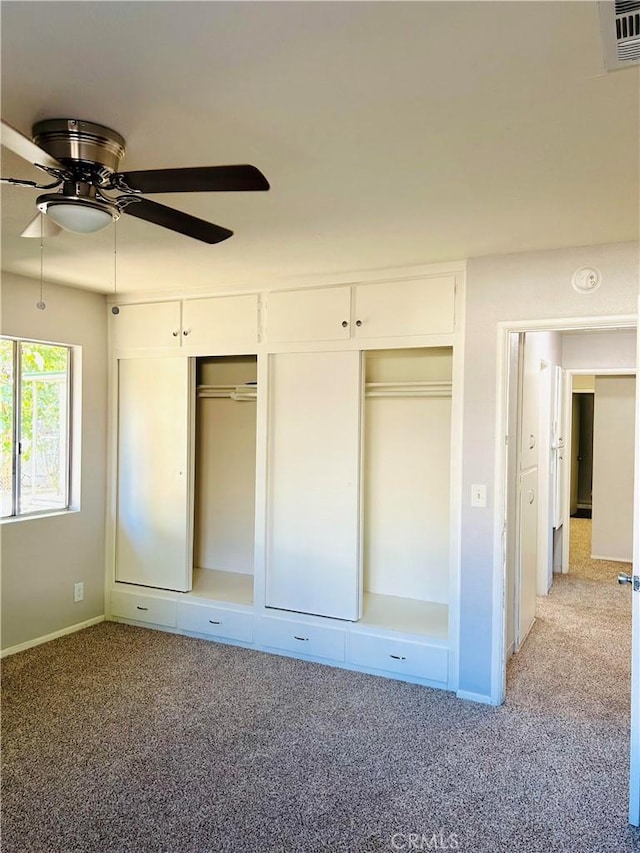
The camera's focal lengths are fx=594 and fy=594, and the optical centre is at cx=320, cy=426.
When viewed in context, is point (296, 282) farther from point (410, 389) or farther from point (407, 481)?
point (407, 481)

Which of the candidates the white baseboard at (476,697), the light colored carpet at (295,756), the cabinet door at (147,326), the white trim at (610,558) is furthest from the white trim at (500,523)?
the white trim at (610,558)

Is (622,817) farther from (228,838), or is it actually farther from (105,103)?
(105,103)

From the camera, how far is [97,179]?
1.79 meters

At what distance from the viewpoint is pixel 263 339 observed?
4008 millimetres

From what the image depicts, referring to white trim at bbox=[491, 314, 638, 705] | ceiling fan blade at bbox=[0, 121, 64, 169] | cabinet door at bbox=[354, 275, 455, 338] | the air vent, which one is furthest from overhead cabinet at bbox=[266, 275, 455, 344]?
ceiling fan blade at bbox=[0, 121, 64, 169]

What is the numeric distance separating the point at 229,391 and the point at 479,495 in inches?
88.6

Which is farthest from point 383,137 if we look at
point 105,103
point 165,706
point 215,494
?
point 215,494

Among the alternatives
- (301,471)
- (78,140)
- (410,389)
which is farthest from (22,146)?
(410,389)

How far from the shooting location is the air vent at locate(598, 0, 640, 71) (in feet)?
4.17

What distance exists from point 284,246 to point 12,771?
9.19ft

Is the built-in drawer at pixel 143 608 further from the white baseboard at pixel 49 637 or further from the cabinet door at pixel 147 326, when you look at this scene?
the cabinet door at pixel 147 326

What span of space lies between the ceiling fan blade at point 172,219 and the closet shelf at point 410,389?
7.08 ft

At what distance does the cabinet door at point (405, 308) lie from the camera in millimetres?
3463

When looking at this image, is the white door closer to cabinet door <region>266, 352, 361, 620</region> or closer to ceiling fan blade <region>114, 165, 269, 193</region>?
cabinet door <region>266, 352, 361, 620</region>
